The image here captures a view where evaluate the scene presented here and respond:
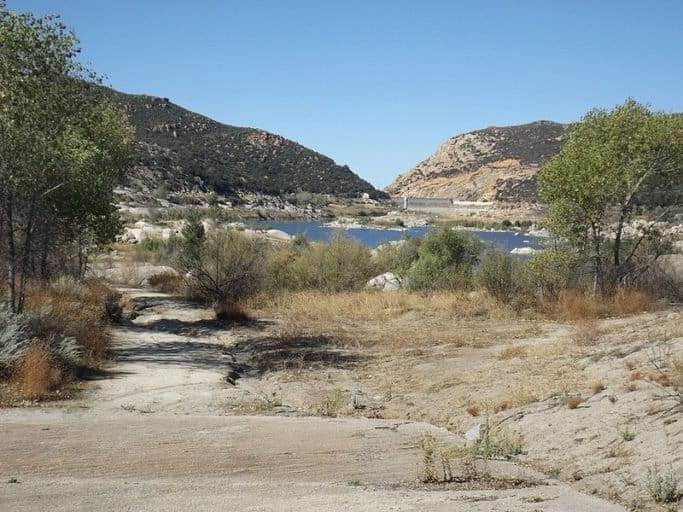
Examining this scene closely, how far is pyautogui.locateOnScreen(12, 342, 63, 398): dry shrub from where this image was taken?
1107cm

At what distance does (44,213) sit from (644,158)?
1726cm

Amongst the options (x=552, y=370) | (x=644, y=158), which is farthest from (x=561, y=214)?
(x=552, y=370)

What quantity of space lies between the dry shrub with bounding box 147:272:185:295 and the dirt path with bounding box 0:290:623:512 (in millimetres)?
18039

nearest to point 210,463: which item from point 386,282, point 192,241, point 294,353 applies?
point 294,353

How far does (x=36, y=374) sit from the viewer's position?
11.3 metres

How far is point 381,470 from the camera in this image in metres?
7.45

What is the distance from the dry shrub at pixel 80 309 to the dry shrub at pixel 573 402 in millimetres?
9309

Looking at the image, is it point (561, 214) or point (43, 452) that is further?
point (561, 214)

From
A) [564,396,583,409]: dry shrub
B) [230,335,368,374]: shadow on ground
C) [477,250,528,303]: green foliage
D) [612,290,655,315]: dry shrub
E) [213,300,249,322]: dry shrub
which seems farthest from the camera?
[477,250,528,303]: green foliage

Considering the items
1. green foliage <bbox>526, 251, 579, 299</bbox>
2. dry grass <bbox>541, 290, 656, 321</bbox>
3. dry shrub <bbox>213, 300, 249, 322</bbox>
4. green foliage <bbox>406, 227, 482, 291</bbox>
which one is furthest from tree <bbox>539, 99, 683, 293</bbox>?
dry shrub <bbox>213, 300, 249, 322</bbox>

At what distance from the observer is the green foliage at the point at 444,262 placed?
27781 millimetres

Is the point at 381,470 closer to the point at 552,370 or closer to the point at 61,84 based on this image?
the point at 552,370

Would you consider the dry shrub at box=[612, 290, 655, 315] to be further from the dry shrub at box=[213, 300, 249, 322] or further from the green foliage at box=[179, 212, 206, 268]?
the green foliage at box=[179, 212, 206, 268]

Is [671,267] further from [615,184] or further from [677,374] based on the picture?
[677,374]
